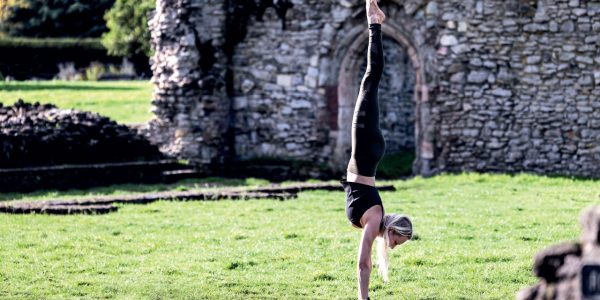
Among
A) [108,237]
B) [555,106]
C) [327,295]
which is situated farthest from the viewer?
[555,106]

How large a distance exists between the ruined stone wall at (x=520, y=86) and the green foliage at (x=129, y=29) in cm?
1950

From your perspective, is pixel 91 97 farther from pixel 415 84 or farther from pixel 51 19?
pixel 51 19

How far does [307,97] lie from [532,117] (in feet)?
12.7

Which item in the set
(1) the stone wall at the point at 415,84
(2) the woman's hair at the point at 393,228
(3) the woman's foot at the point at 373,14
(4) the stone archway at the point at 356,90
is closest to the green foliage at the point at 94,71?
(1) the stone wall at the point at 415,84

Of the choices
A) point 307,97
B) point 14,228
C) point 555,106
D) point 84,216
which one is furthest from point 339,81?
point 14,228

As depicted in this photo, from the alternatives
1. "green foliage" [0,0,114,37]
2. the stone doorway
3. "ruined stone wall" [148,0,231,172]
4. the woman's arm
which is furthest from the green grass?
"green foliage" [0,0,114,37]

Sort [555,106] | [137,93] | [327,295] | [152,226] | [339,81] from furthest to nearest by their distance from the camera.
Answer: [137,93], [339,81], [555,106], [152,226], [327,295]

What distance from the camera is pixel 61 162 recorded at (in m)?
19.2

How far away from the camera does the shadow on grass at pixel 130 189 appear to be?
17250mm

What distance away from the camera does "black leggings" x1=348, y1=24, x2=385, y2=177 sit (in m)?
8.34

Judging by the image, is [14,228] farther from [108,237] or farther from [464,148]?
[464,148]

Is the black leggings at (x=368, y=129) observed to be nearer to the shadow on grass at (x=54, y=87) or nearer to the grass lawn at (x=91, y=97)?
the grass lawn at (x=91, y=97)

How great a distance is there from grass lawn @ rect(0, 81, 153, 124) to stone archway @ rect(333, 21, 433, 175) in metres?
6.71

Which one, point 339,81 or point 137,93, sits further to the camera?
point 137,93
